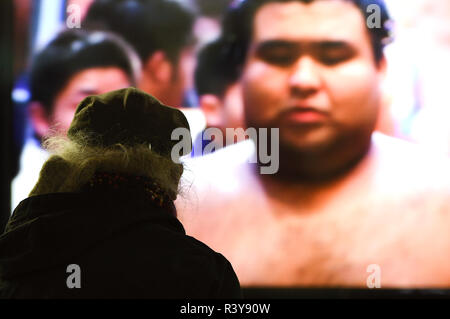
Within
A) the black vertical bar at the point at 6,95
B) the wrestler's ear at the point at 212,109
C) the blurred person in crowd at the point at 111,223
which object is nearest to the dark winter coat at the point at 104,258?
the blurred person in crowd at the point at 111,223

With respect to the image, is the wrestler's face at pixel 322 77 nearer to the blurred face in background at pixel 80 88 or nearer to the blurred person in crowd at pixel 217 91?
the blurred person in crowd at pixel 217 91

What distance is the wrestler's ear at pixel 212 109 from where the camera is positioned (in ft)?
9.11

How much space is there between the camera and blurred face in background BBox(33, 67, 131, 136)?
2.85 meters

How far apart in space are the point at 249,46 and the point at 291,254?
1046 millimetres

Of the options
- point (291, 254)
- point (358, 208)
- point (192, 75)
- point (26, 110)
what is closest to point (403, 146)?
→ point (358, 208)

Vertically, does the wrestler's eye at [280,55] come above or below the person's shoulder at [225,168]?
above

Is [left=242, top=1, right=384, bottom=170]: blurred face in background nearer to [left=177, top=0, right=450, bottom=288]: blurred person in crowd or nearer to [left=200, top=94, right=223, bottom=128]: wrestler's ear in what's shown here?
[left=177, top=0, right=450, bottom=288]: blurred person in crowd

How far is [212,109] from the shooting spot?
279 cm

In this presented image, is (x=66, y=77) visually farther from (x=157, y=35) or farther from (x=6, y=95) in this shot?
(x=157, y=35)

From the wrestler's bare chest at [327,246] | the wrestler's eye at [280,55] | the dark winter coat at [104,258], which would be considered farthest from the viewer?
the wrestler's eye at [280,55]

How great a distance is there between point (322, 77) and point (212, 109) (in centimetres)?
56

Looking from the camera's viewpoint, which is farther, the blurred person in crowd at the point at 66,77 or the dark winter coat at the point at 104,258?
the blurred person in crowd at the point at 66,77

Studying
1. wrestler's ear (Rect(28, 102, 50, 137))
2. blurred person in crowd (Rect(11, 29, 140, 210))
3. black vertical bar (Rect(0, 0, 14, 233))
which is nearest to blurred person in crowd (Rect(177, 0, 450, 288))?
blurred person in crowd (Rect(11, 29, 140, 210))

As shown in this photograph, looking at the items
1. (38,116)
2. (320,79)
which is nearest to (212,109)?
(320,79)
